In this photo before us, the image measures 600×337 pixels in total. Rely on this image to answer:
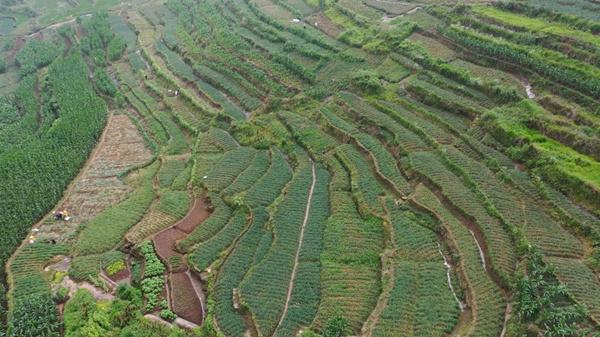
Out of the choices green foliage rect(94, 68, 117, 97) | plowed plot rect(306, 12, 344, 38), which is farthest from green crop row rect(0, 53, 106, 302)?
plowed plot rect(306, 12, 344, 38)

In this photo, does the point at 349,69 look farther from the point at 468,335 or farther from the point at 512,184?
the point at 468,335

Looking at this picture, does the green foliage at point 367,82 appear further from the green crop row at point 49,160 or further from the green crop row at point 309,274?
the green crop row at point 49,160

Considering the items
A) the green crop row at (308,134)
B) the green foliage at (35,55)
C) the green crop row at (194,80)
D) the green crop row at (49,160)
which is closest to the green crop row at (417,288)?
the green crop row at (308,134)

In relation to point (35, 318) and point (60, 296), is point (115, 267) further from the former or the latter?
point (35, 318)

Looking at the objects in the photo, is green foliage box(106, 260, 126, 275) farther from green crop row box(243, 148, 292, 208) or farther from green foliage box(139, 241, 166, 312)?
green crop row box(243, 148, 292, 208)

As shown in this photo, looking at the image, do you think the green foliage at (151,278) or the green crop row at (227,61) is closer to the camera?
the green foliage at (151,278)

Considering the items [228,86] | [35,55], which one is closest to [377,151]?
[228,86]
